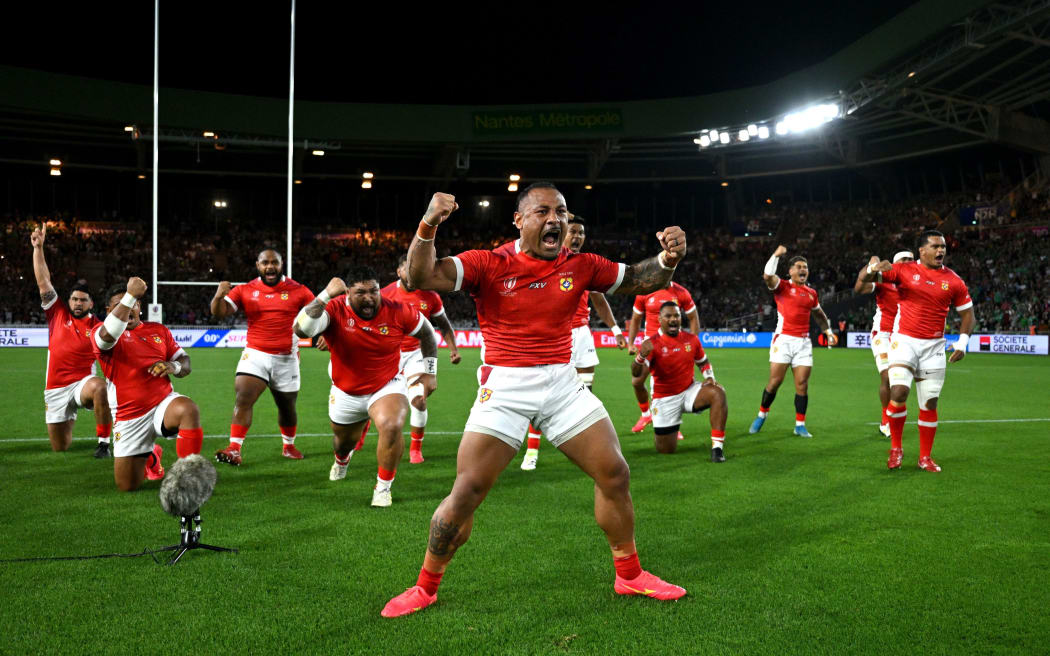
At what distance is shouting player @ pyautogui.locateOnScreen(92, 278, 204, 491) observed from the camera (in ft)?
21.2

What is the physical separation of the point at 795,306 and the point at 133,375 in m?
8.58

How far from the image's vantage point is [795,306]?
10.7 meters

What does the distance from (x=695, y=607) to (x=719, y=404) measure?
15.0ft

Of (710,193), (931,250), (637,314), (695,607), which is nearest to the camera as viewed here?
(695,607)

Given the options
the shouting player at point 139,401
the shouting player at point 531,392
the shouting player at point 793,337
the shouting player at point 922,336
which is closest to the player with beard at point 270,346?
the shouting player at point 139,401

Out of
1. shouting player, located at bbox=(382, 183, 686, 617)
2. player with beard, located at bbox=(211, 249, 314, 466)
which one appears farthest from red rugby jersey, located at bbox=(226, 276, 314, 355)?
shouting player, located at bbox=(382, 183, 686, 617)

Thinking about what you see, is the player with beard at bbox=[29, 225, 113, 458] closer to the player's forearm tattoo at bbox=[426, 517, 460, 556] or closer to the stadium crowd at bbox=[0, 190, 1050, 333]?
the player's forearm tattoo at bbox=[426, 517, 460, 556]

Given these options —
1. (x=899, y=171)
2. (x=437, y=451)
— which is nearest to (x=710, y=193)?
(x=899, y=171)

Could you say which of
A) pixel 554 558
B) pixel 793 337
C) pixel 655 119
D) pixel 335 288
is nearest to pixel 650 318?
pixel 793 337

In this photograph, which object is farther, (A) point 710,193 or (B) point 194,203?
(A) point 710,193

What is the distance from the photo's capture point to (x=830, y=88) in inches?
1190

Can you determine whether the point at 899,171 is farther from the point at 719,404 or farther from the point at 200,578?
the point at 200,578

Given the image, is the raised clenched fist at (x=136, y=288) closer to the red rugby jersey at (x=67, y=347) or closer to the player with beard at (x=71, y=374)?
the player with beard at (x=71, y=374)

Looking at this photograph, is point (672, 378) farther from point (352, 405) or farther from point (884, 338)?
point (352, 405)
